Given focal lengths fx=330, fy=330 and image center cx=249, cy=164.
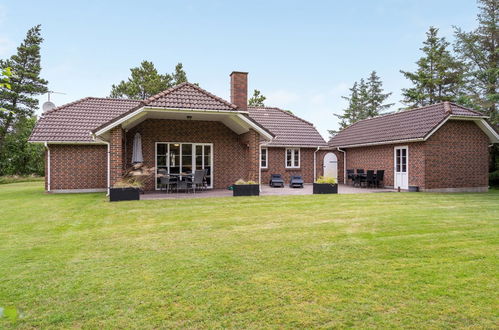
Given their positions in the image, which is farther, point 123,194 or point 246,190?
point 246,190

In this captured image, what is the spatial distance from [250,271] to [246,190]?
28.9 ft

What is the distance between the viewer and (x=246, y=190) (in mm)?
13297

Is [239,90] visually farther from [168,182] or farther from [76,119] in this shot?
[76,119]

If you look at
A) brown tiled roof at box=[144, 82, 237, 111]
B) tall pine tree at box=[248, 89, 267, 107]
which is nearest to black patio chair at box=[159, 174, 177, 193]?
brown tiled roof at box=[144, 82, 237, 111]

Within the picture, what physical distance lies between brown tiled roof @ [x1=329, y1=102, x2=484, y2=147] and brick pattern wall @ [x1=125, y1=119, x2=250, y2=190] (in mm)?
7751

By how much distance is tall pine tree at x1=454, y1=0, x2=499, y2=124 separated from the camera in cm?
2166

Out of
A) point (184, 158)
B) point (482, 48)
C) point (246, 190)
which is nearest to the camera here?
point (246, 190)

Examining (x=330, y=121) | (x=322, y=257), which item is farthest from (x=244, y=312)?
(x=330, y=121)

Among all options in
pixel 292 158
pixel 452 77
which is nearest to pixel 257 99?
pixel 452 77

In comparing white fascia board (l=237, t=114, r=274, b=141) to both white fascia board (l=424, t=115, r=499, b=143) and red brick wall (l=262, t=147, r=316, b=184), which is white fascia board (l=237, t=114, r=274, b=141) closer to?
red brick wall (l=262, t=147, r=316, b=184)

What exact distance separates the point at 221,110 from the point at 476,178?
44.4 ft

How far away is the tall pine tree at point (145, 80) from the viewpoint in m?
37.4

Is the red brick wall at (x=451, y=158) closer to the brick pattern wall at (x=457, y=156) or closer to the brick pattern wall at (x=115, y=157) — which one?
the brick pattern wall at (x=457, y=156)

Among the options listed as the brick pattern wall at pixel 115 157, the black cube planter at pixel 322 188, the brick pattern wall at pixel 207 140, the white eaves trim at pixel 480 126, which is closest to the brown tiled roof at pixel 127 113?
the brick pattern wall at pixel 115 157
